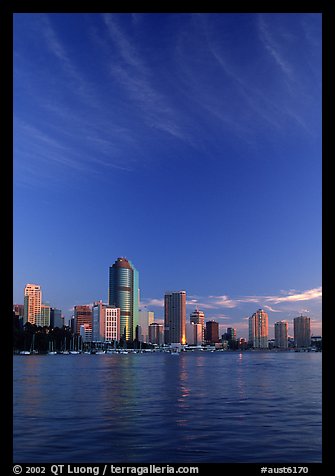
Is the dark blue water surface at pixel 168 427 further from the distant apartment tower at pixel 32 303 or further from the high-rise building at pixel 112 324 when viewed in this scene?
the high-rise building at pixel 112 324

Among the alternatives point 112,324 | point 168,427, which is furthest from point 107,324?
point 168,427

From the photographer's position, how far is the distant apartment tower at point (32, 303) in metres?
101

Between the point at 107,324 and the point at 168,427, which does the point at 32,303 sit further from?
the point at 168,427

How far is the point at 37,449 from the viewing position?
8523 mm

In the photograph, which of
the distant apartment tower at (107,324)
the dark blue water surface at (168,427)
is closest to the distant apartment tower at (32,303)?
the distant apartment tower at (107,324)

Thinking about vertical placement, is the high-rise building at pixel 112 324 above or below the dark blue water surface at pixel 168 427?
below

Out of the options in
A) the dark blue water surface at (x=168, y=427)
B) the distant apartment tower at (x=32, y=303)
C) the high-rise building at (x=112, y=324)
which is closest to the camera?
the dark blue water surface at (x=168, y=427)

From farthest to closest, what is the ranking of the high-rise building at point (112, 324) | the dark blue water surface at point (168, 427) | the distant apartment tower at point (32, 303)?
the high-rise building at point (112, 324), the distant apartment tower at point (32, 303), the dark blue water surface at point (168, 427)

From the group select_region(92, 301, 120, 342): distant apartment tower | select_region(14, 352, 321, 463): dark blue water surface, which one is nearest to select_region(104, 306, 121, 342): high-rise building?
select_region(92, 301, 120, 342): distant apartment tower

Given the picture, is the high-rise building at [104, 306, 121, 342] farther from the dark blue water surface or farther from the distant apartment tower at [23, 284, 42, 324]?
the dark blue water surface

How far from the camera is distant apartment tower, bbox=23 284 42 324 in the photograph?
10089 centimetres

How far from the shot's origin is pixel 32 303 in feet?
358
